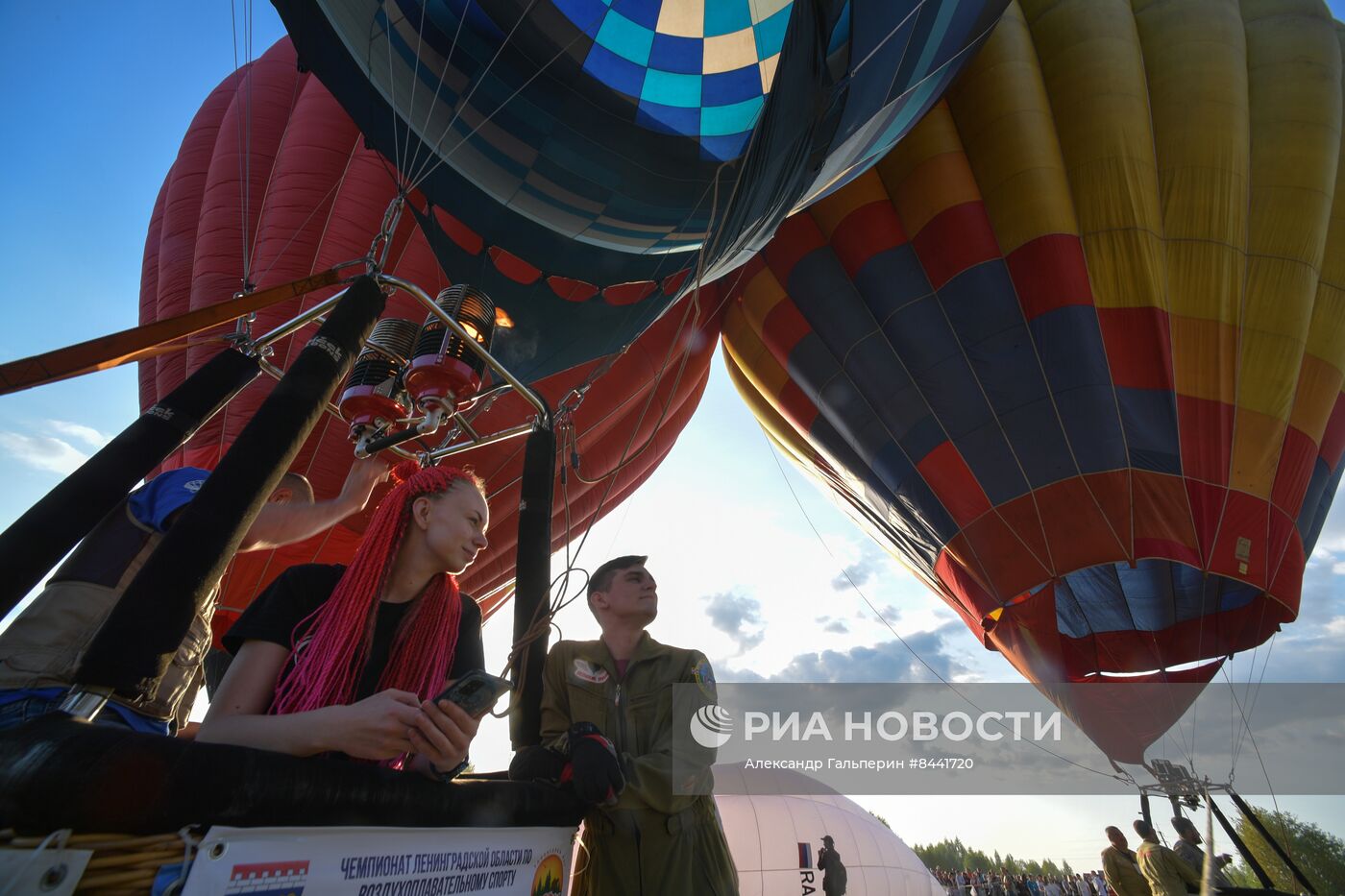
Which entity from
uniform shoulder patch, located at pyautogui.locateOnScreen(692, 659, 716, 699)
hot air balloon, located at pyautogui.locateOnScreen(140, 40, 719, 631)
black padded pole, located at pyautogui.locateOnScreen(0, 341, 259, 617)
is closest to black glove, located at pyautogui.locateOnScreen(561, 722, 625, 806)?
uniform shoulder patch, located at pyautogui.locateOnScreen(692, 659, 716, 699)

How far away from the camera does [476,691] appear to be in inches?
40.4

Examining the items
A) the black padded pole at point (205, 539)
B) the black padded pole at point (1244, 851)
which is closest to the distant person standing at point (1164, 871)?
the black padded pole at point (1244, 851)

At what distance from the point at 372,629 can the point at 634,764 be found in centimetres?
65

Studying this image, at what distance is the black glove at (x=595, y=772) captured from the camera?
1.30 meters

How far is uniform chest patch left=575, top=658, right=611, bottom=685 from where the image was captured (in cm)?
177

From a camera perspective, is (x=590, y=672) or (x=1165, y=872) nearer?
(x=590, y=672)

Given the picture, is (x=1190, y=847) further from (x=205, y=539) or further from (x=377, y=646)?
(x=205, y=539)

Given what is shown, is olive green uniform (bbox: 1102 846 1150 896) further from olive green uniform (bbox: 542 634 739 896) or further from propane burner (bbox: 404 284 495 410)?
propane burner (bbox: 404 284 495 410)

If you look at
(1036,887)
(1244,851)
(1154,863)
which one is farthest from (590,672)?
(1036,887)

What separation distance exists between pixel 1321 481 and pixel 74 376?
8.31m

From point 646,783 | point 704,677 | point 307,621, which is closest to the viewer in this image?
point 307,621

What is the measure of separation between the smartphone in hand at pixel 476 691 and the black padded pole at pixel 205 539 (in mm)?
358

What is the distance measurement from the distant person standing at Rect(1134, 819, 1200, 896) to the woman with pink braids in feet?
18.8

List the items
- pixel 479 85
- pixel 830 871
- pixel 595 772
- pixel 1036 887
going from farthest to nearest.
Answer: pixel 1036 887
pixel 830 871
pixel 479 85
pixel 595 772
